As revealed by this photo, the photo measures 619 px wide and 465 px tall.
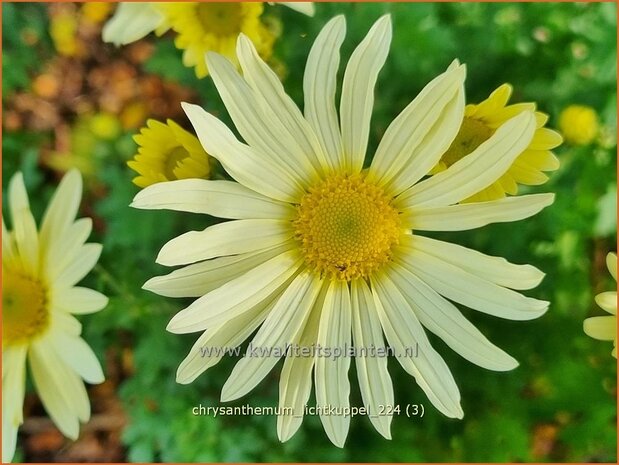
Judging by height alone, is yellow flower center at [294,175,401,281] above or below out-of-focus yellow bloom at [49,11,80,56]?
below

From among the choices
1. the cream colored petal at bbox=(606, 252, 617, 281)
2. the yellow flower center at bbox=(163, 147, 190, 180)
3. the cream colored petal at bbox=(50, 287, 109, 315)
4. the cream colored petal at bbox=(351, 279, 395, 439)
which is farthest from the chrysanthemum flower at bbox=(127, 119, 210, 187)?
the cream colored petal at bbox=(606, 252, 617, 281)

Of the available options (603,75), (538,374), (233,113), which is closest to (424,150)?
(233,113)

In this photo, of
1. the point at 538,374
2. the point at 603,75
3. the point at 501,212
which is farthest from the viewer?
the point at 538,374

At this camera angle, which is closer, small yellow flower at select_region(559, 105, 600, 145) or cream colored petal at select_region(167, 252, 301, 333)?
cream colored petal at select_region(167, 252, 301, 333)

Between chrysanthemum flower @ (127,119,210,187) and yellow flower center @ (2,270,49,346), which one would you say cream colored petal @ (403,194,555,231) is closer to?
chrysanthemum flower @ (127,119,210,187)

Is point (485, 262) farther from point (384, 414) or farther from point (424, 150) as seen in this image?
point (384, 414)

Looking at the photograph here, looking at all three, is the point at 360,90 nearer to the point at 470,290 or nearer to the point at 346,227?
the point at 346,227

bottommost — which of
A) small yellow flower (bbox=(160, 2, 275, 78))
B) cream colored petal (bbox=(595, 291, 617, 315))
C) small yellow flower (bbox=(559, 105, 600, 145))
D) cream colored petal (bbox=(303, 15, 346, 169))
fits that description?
cream colored petal (bbox=(595, 291, 617, 315))
